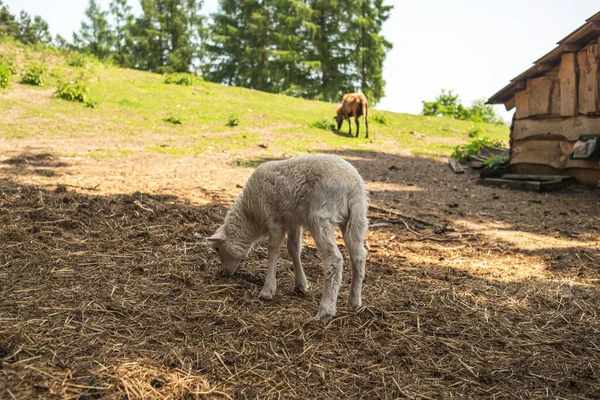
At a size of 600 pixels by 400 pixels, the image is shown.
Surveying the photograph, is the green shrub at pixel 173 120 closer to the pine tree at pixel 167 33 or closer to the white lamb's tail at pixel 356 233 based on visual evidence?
the white lamb's tail at pixel 356 233

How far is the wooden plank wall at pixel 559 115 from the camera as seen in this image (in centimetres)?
1157

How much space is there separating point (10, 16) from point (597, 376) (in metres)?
58.8

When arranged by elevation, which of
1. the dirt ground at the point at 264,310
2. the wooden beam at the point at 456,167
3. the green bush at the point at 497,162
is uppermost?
the green bush at the point at 497,162

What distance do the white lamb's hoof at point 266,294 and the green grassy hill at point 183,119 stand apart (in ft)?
30.1

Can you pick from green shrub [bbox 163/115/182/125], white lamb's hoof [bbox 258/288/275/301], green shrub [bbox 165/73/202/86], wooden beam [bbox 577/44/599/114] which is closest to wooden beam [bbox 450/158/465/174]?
wooden beam [bbox 577/44/599/114]

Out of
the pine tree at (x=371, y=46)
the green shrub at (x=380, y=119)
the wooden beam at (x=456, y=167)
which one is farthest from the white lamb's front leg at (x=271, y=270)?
the pine tree at (x=371, y=46)

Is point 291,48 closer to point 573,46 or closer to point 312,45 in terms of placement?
point 312,45

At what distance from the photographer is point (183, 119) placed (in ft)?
63.0

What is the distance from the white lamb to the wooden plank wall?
9.37m

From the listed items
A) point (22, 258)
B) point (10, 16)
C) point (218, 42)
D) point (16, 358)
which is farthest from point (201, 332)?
point (10, 16)

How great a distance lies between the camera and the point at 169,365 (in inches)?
137

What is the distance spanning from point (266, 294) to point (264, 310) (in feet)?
1.08

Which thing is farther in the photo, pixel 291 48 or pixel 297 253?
pixel 291 48

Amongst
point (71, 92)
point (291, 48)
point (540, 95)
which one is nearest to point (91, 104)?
point (71, 92)
